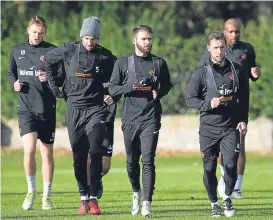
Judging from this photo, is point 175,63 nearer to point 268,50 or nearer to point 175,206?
point 268,50

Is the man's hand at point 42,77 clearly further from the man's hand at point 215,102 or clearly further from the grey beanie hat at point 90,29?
the man's hand at point 215,102

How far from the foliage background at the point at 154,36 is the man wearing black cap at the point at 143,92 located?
61.0 feet

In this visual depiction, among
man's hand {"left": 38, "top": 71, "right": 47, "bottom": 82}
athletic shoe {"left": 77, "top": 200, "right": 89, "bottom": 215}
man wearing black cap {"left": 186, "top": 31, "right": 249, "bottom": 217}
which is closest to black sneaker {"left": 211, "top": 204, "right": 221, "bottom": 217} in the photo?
man wearing black cap {"left": 186, "top": 31, "right": 249, "bottom": 217}

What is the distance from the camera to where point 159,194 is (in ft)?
58.9

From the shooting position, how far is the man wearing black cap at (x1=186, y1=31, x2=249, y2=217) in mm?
13922

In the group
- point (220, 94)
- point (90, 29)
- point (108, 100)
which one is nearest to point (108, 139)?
point (108, 100)

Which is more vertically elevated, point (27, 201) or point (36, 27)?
point (36, 27)

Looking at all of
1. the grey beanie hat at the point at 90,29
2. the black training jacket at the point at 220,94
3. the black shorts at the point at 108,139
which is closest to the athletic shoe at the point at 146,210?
the black training jacket at the point at 220,94

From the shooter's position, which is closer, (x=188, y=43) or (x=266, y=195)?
(x=266, y=195)

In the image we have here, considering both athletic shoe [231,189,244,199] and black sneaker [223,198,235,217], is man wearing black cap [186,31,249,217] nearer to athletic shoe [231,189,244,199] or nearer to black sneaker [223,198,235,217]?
black sneaker [223,198,235,217]

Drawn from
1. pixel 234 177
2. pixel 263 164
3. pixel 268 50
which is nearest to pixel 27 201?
pixel 234 177

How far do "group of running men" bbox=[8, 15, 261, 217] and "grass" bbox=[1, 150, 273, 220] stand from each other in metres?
0.37

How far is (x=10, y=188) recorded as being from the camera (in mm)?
19906

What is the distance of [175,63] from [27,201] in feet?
63.9
